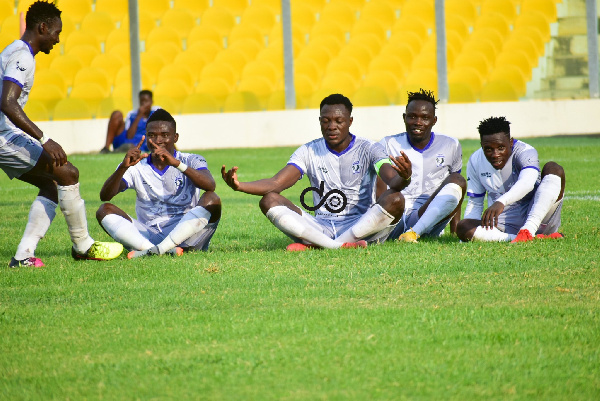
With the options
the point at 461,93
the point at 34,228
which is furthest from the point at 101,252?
the point at 461,93

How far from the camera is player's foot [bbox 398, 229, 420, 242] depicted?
7.16 m

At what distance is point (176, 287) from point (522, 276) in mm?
2258

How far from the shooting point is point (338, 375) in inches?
140

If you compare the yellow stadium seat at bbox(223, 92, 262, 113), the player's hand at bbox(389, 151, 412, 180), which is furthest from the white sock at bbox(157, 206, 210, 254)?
the yellow stadium seat at bbox(223, 92, 262, 113)

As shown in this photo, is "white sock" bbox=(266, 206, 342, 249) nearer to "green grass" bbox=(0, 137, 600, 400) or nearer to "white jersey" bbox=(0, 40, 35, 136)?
"green grass" bbox=(0, 137, 600, 400)

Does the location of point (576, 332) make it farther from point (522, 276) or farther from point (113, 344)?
point (113, 344)

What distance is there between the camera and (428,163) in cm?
780

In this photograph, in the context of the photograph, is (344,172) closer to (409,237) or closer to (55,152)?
(409,237)

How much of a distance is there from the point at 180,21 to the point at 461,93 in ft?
29.1

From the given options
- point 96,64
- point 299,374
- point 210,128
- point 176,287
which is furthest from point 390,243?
point 96,64

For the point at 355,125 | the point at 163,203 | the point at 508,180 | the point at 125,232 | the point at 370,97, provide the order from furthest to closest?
1. the point at 370,97
2. the point at 355,125
3. the point at 508,180
4. the point at 163,203
5. the point at 125,232

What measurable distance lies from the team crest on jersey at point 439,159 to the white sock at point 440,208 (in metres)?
0.46

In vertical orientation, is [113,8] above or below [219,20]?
above

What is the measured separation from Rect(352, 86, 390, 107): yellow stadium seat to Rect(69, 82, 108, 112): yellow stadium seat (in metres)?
7.19
